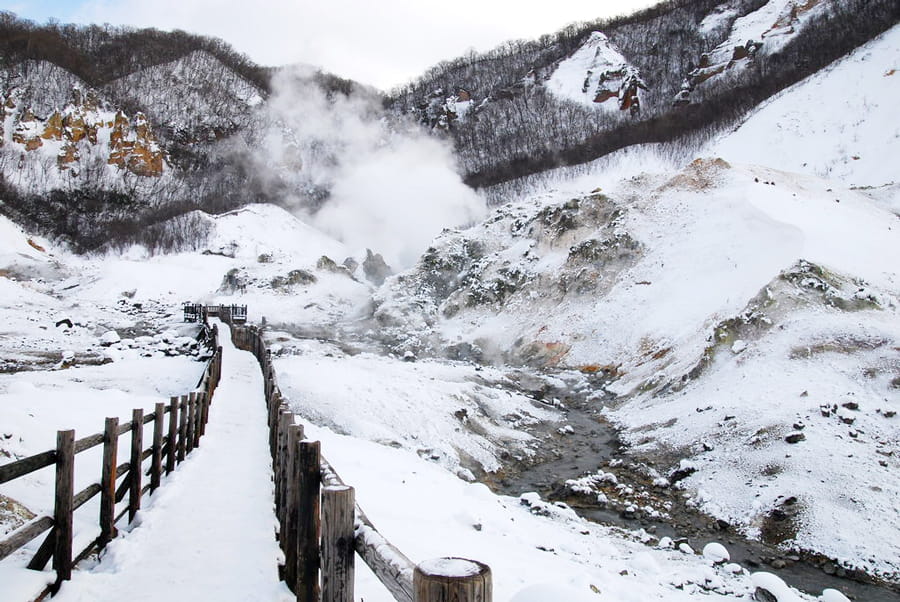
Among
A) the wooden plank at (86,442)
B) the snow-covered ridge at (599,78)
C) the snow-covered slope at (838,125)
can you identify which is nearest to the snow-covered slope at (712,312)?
the wooden plank at (86,442)

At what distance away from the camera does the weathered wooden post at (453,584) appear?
5.30ft

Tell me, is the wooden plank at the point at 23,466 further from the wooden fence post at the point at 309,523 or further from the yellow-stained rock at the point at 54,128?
the yellow-stained rock at the point at 54,128

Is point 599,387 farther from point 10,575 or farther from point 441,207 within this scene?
point 441,207

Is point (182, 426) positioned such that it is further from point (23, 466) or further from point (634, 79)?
point (634, 79)

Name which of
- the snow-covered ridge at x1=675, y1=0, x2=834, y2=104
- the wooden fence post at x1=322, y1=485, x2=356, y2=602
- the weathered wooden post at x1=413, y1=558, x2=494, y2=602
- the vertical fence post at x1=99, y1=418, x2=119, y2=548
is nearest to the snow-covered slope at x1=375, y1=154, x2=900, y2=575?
the wooden fence post at x1=322, y1=485, x2=356, y2=602

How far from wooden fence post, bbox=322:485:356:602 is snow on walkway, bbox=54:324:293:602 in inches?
69.9

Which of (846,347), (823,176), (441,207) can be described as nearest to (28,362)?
(846,347)

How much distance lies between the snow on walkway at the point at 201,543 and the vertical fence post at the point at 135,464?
15cm

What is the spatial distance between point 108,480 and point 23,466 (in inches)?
65.9

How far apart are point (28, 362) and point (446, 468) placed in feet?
52.8

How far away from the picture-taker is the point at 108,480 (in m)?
5.15

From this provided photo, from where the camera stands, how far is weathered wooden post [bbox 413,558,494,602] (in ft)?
5.30

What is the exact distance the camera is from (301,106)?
396 feet

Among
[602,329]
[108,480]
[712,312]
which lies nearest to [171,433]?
[108,480]
